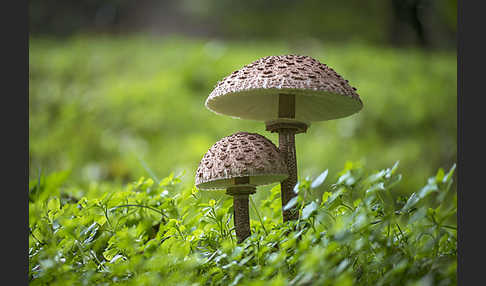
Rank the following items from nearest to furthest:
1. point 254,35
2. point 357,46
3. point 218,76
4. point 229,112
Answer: point 229,112 < point 218,76 < point 357,46 < point 254,35

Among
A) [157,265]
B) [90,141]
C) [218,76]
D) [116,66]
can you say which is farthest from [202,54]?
[157,265]

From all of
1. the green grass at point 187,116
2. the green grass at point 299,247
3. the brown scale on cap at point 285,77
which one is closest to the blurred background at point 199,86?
the green grass at point 187,116

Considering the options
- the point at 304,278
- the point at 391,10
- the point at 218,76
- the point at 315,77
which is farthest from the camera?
the point at 391,10

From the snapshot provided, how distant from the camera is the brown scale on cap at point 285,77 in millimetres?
1288

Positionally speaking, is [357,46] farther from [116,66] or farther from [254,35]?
[116,66]

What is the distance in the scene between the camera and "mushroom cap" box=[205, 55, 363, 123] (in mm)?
1292

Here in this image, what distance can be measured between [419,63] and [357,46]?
45.2 inches

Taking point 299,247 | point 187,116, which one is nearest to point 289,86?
point 299,247

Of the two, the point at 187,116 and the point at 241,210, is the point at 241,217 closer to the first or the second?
the point at 241,210

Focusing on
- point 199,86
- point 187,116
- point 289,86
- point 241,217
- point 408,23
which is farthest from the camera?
point 408,23

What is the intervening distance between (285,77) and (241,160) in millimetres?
314

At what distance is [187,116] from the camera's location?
441 cm

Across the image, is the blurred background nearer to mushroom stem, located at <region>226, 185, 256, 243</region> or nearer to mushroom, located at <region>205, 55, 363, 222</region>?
mushroom, located at <region>205, 55, 363, 222</region>

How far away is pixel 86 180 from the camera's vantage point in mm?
3490
